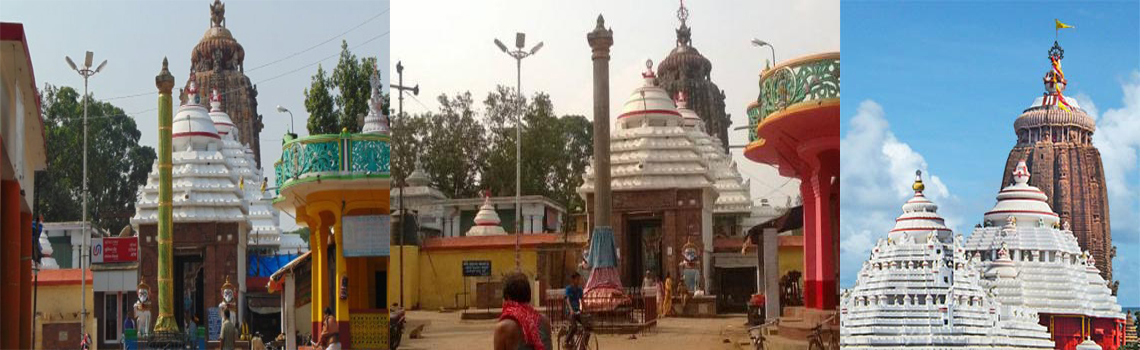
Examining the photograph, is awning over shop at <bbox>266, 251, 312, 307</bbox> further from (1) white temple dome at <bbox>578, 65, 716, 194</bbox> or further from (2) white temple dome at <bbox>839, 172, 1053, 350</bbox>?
(2) white temple dome at <bbox>839, 172, 1053, 350</bbox>

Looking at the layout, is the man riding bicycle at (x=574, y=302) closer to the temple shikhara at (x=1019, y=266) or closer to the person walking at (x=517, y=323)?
the person walking at (x=517, y=323)

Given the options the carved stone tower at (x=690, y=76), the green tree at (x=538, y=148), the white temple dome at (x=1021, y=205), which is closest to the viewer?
the carved stone tower at (x=690, y=76)

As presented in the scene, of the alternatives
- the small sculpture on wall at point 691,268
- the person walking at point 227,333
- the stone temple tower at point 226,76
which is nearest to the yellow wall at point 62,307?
the person walking at point 227,333

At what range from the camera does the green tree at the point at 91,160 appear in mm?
6711

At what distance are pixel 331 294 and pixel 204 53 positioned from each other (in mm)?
1419

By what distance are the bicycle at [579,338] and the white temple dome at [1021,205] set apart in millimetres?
3852

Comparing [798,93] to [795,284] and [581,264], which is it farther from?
[581,264]

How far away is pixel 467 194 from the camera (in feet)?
22.8

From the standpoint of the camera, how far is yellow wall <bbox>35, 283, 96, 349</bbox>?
6.51 meters

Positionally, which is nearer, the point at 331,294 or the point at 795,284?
the point at 795,284

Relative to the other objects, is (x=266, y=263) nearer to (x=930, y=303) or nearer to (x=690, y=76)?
(x=690, y=76)

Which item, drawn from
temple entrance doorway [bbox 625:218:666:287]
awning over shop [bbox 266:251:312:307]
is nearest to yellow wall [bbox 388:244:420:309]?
awning over shop [bbox 266:251:312:307]

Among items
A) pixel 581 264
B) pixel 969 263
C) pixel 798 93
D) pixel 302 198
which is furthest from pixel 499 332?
pixel 969 263

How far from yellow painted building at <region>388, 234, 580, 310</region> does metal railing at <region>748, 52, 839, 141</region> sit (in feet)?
4.31
